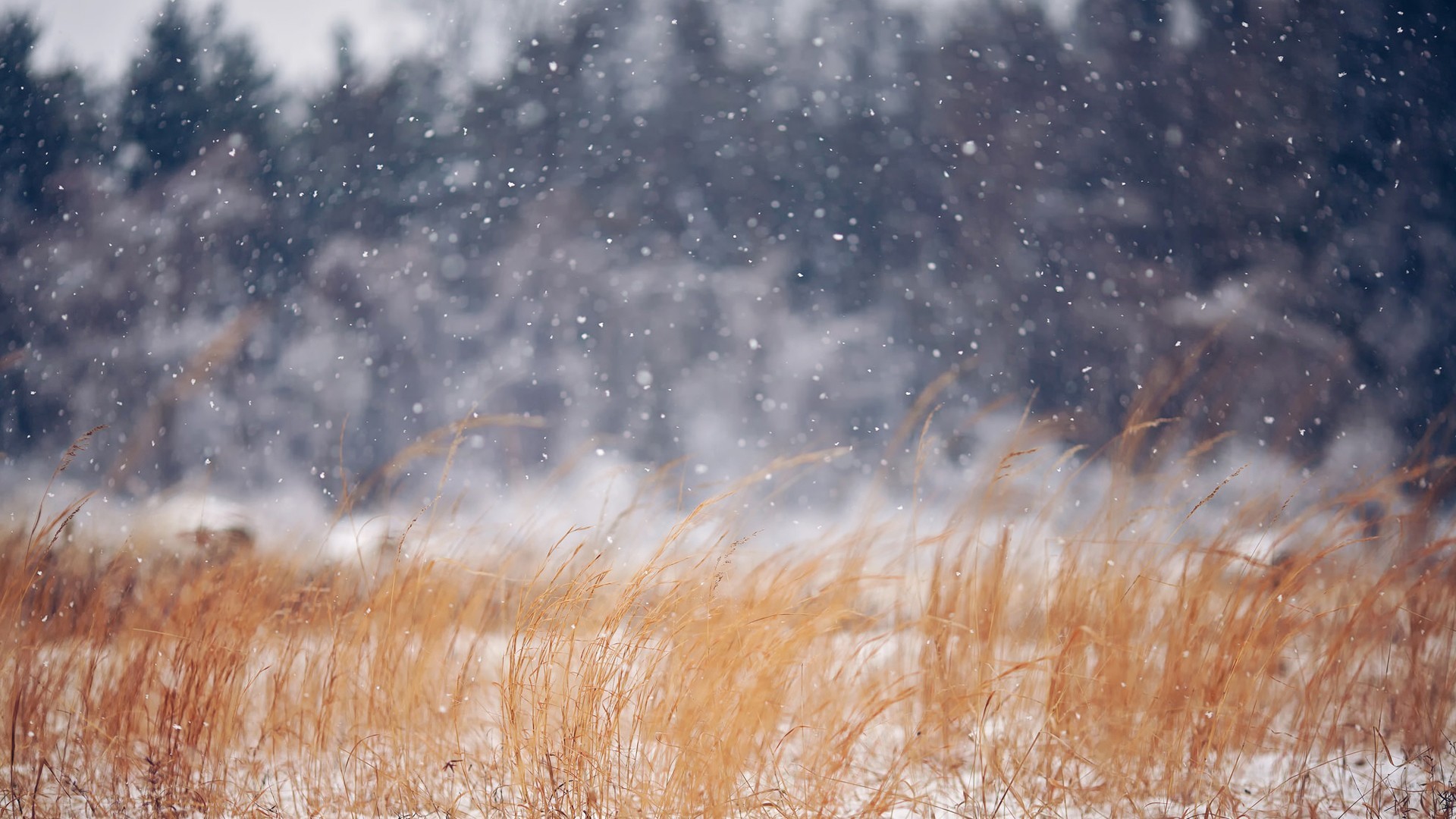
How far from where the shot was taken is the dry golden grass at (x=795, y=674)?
130 cm

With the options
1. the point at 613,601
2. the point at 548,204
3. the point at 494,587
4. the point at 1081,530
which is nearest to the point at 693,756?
the point at 613,601

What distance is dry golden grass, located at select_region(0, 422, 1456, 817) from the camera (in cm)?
130

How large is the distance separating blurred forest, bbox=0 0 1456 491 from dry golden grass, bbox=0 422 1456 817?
0.95 meters

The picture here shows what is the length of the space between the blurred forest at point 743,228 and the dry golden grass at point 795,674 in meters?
0.95

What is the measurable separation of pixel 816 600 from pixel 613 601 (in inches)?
18.9

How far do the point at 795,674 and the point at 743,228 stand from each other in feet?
14.3

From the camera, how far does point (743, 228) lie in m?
5.47

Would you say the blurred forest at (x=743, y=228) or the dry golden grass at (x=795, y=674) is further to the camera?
the blurred forest at (x=743, y=228)

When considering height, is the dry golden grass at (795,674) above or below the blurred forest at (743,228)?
below

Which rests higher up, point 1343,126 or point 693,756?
point 1343,126

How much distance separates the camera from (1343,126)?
3820mm

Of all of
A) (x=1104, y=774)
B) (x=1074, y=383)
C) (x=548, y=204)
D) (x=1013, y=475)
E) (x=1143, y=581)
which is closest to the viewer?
(x=1104, y=774)

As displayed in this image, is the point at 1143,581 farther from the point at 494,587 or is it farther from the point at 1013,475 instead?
the point at 494,587

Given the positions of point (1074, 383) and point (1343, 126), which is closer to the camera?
point (1343, 126)
